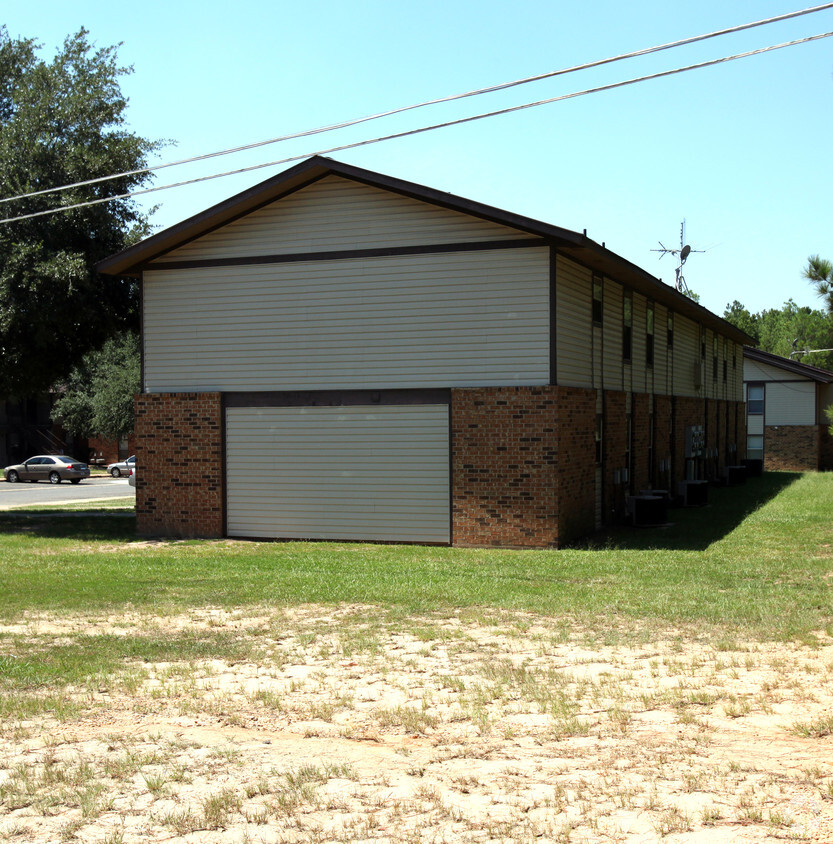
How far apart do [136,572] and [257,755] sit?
8.71 m

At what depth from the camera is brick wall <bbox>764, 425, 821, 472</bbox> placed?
47.8 meters

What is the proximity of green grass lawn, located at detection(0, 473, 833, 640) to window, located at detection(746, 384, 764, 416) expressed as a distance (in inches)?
1169

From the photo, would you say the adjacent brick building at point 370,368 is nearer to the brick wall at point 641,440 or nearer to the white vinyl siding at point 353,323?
the white vinyl siding at point 353,323

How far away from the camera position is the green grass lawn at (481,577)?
448 inches

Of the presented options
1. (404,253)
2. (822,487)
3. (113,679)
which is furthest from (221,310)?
(822,487)

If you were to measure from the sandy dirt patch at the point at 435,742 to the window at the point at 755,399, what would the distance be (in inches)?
1632

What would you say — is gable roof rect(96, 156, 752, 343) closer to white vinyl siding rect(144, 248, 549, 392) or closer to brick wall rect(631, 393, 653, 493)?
white vinyl siding rect(144, 248, 549, 392)

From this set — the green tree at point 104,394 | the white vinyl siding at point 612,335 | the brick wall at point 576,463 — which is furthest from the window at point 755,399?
the green tree at point 104,394

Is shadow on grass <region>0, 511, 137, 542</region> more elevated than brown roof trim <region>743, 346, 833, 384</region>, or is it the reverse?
brown roof trim <region>743, 346, 833, 384</region>

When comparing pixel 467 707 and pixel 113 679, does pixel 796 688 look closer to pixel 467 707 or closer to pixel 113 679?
pixel 467 707

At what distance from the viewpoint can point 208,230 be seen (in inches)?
757

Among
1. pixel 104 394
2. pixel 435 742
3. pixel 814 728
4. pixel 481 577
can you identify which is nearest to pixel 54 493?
pixel 104 394

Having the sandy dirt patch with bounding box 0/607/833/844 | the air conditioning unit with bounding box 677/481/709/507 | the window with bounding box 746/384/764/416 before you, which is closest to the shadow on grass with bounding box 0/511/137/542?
the sandy dirt patch with bounding box 0/607/833/844

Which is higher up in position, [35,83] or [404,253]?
[35,83]
